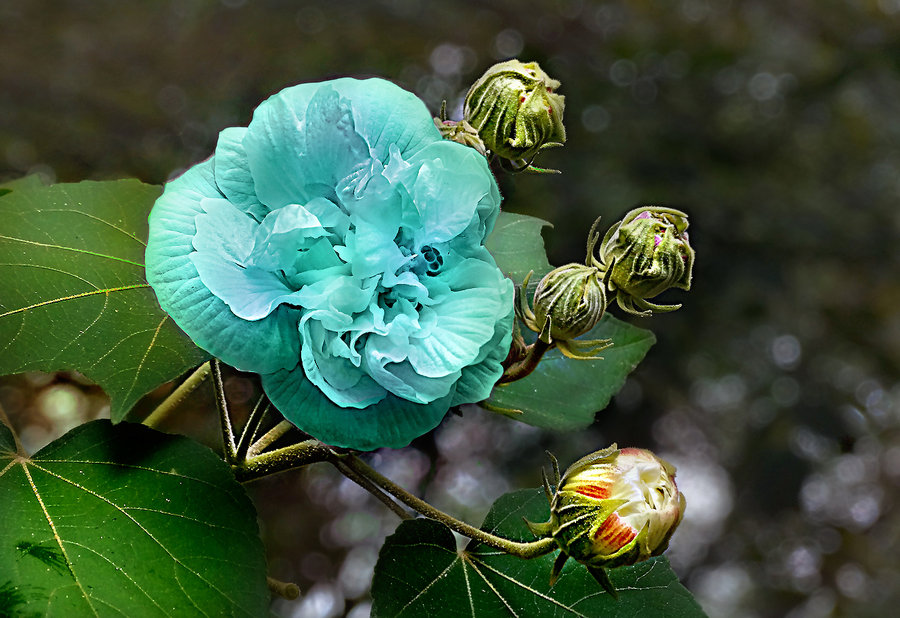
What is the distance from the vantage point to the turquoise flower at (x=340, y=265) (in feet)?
1.24

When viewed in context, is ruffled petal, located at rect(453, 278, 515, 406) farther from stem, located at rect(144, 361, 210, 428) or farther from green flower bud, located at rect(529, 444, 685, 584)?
stem, located at rect(144, 361, 210, 428)

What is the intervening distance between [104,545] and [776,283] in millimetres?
1316

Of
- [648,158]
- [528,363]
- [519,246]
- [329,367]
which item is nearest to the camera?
[329,367]

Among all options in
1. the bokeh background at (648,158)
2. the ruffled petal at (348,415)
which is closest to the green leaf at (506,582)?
the ruffled petal at (348,415)

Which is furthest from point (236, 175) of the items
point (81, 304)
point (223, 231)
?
point (81, 304)

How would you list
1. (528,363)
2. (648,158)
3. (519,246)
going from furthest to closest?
(648,158)
(519,246)
(528,363)

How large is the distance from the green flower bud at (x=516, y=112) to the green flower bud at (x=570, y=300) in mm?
79

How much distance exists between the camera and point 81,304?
48 cm

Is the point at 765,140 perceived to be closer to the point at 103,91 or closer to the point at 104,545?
the point at 103,91

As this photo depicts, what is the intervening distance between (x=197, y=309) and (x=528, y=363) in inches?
7.4

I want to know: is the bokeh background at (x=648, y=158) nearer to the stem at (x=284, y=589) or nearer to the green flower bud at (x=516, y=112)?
the stem at (x=284, y=589)

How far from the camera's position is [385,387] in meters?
0.38

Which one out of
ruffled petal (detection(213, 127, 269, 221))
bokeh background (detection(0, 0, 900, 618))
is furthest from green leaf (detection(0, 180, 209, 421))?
bokeh background (detection(0, 0, 900, 618))

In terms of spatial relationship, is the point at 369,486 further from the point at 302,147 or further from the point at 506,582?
the point at 302,147
